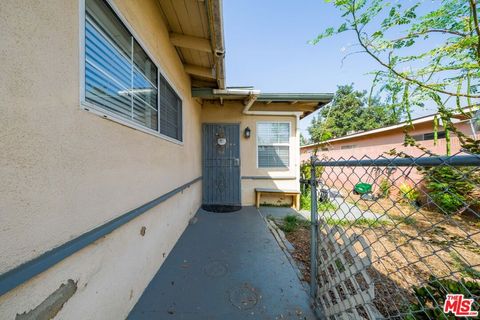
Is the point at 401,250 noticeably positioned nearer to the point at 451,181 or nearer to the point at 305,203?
the point at 451,181

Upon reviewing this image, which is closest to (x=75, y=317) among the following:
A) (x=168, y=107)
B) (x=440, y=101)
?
(x=168, y=107)

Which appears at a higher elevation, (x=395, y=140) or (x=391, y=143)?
(x=395, y=140)

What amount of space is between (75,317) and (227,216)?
3441 mm

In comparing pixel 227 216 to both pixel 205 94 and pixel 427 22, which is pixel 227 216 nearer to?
pixel 205 94

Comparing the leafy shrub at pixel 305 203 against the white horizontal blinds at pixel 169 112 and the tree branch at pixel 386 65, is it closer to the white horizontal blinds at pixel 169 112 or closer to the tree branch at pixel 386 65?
the tree branch at pixel 386 65

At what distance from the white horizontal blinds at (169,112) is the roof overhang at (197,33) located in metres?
0.78

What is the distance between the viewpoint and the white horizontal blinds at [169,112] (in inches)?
106

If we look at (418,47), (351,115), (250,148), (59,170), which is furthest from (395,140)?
(351,115)

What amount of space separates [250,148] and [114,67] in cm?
401

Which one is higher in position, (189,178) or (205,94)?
(205,94)

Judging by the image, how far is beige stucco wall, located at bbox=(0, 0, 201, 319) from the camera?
77 cm

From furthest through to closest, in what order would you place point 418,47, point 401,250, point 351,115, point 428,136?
point 351,115, point 428,136, point 418,47, point 401,250

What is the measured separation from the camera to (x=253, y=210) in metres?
4.94

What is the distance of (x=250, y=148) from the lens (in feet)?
17.4
